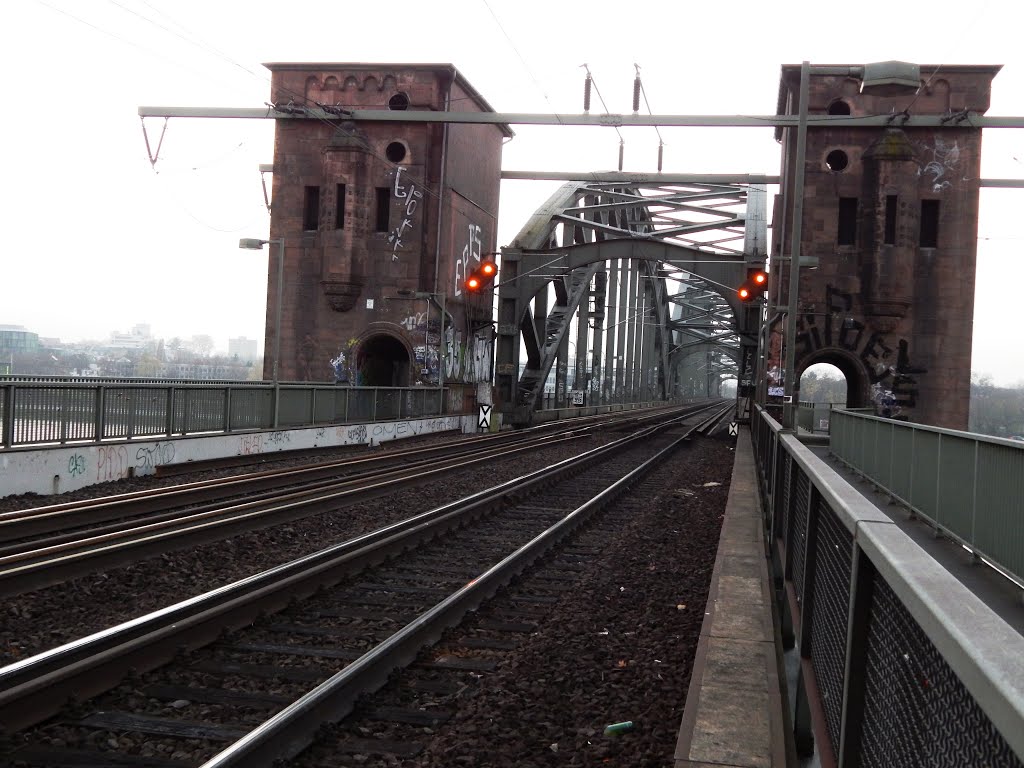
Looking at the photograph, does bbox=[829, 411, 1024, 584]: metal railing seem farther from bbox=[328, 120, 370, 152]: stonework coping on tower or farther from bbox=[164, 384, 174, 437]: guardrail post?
bbox=[328, 120, 370, 152]: stonework coping on tower

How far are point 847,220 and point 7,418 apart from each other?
31.0 metres

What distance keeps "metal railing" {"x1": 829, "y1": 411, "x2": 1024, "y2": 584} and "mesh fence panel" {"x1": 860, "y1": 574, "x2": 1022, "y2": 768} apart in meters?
4.79

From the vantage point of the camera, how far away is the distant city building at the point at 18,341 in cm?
4181

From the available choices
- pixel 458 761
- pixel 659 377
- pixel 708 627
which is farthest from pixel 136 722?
pixel 659 377

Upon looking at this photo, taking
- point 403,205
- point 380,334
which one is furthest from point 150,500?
point 403,205

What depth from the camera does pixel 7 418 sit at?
49.8ft

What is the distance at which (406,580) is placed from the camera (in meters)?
9.77

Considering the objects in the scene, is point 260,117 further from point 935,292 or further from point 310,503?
point 935,292

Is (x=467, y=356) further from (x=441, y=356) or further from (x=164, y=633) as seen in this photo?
(x=164, y=633)

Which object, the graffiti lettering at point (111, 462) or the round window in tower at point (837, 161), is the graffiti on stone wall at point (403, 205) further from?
the graffiti lettering at point (111, 462)

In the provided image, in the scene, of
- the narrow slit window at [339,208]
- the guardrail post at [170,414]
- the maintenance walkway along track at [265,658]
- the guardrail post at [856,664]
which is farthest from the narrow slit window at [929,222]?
the guardrail post at [856,664]

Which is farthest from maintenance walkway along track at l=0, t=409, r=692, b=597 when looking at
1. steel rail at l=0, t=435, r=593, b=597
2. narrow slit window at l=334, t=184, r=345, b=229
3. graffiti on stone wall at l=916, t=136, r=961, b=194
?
graffiti on stone wall at l=916, t=136, r=961, b=194

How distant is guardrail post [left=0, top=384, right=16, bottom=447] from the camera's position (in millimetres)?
15000

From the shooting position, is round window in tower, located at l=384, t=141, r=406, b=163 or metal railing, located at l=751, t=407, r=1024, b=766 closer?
metal railing, located at l=751, t=407, r=1024, b=766
